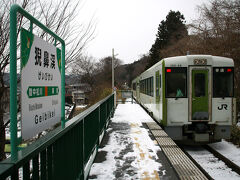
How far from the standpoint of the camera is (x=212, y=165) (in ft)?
22.0

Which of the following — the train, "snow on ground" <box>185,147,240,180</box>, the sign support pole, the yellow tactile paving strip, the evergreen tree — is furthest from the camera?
the evergreen tree

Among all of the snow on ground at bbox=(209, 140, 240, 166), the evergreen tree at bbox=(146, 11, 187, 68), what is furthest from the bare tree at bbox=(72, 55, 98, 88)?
the snow on ground at bbox=(209, 140, 240, 166)

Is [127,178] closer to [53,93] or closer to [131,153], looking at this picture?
[131,153]

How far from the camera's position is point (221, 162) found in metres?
6.96

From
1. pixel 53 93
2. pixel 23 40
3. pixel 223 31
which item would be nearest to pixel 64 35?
pixel 53 93

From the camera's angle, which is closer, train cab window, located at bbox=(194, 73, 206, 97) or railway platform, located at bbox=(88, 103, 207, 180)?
railway platform, located at bbox=(88, 103, 207, 180)

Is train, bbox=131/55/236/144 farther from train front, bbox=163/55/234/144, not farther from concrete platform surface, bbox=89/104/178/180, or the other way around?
concrete platform surface, bbox=89/104/178/180

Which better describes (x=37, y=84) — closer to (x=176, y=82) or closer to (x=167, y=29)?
(x=176, y=82)

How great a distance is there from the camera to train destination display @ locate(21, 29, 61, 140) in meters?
1.83

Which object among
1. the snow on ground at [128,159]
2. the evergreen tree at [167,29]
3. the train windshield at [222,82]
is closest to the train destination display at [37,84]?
the snow on ground at [128,159]

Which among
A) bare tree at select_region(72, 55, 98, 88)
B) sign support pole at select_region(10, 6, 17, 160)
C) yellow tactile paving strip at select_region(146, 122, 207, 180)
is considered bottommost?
yellow tactile paving strip at select_region(146, 122, 207, 180)

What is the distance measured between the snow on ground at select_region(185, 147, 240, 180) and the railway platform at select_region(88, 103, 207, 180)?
135 cm

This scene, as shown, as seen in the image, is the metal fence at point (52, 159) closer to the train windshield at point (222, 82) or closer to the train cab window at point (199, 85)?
the train cab window at point (199, 85)

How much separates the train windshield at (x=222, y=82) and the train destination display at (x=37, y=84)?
262 inches
